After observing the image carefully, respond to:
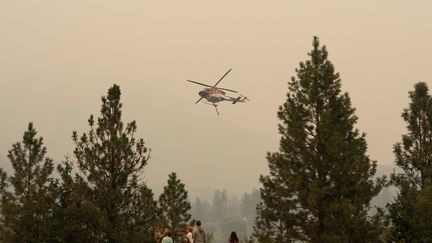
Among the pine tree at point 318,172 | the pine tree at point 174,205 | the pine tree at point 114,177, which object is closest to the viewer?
the pine tree at point 318,172

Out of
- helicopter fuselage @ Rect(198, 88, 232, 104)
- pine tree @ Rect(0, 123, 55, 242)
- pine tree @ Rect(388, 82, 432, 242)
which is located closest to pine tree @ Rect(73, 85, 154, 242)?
pine tree @ Rect(0, 123, 55, 242)

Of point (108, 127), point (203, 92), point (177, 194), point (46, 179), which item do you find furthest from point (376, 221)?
point (203, 92)

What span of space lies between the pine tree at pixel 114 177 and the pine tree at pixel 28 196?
3945mm

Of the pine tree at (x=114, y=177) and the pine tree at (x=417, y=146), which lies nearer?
the pine tree at (x=114, y=177)

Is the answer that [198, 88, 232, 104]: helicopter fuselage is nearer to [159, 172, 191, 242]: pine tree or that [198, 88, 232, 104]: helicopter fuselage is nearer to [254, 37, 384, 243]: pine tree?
[159, 172, 191, 242]: pine tree

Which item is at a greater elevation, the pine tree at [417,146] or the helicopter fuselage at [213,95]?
the helicopter fuselage at [213,95]

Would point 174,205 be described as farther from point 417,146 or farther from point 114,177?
point 417,146

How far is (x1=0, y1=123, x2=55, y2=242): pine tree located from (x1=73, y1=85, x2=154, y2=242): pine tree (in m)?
3.94

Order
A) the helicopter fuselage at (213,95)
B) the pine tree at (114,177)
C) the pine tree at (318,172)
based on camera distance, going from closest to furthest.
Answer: the pine tree at (318,172)
the pine tree at (114,177)
the helicopter fuselage at (213,95)

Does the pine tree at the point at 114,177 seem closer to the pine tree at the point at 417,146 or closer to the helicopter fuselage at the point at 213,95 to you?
the pine tree at the point at 417,146

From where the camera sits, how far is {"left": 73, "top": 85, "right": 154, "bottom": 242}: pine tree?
22969mm

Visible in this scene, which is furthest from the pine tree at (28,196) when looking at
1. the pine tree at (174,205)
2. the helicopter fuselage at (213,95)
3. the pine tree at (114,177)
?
the helicopter fuselage at (213,95)

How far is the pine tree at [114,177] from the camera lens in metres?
23.0

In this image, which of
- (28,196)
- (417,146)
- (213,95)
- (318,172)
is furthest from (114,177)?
(213,95)
